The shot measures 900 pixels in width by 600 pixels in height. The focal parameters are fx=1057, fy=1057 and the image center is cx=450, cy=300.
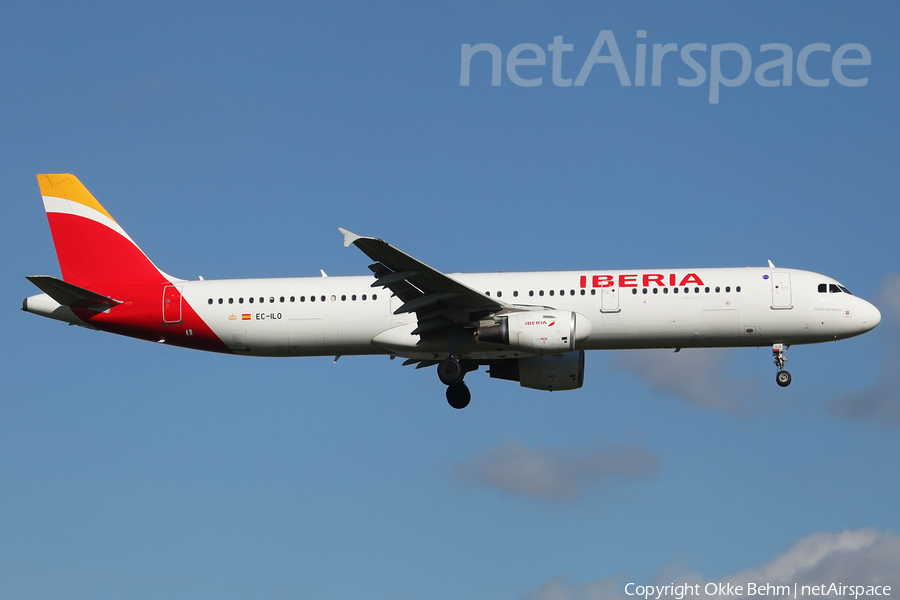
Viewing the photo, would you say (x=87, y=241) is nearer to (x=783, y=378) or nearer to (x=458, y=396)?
(x=458, y=396)

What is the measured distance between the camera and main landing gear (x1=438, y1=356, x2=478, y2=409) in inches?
1505

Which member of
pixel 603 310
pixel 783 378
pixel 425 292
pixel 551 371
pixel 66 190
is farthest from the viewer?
pixel 66 190

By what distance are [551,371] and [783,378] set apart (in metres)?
8.40

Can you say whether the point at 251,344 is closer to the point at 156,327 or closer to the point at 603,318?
the point at 156,327

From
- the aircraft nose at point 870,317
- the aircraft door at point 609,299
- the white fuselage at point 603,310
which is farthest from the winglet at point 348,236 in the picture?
the aircraft nose at point 870,317

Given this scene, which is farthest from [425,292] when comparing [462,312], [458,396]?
[458,396]

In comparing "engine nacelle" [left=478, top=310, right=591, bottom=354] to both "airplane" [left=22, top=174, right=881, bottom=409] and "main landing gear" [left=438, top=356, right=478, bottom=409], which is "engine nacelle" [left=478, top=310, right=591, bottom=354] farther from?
"main landing gear" [left=438, top=356, right=478, bottom=409]

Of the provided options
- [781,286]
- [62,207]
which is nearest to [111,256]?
[62,207]

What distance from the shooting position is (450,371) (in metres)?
38.2

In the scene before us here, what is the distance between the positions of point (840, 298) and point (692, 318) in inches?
211

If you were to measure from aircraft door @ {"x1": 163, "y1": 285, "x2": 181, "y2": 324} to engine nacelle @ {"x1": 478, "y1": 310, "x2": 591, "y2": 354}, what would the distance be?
1160cm

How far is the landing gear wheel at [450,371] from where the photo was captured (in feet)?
125

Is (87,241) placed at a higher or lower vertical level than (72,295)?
higher

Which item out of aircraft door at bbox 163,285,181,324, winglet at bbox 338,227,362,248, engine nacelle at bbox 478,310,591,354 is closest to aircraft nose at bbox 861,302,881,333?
engine nacelle at bbox 478,310,591,354
